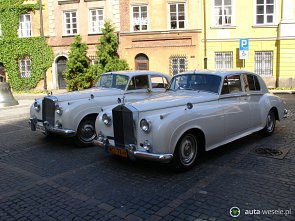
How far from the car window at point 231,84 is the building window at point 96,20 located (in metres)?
19.5

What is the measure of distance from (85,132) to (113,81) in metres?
1.94

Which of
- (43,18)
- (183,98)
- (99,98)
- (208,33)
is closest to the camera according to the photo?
(183,98)

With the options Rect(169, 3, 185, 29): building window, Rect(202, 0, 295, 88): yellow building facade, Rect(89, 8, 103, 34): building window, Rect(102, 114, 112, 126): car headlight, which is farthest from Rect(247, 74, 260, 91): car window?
Rect(89, 8, 103, 34): building window

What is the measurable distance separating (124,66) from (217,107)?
1733cm

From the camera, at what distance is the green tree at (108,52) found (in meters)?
23.2

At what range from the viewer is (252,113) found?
24.6 ft

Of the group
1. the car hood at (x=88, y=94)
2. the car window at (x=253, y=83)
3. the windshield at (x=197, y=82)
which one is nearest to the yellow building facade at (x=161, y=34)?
the car hood at (x=88, y=94)

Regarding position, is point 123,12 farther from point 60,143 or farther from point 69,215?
point 69,215

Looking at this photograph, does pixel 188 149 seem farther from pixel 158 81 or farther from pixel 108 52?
pixel 108 52

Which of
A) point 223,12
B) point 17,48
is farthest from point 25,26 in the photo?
point 223,12

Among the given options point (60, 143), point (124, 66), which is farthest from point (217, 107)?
point (124, 66)

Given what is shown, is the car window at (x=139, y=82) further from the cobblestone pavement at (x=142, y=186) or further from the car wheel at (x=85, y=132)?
the cobblestone pavement at (x=142, y=186)

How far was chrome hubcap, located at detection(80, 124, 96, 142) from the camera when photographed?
26.0 ft

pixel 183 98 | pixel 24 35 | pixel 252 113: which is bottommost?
pixel 252 113
